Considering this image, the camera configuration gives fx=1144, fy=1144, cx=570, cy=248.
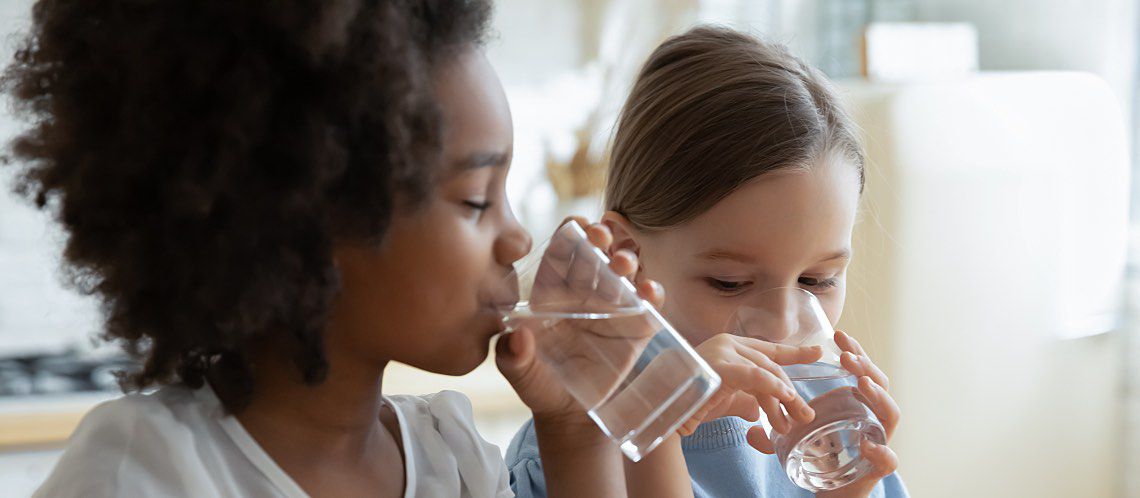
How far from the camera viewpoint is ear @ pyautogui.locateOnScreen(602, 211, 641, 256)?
48.8 inches

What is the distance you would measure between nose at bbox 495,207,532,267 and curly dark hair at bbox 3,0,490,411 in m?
0.08

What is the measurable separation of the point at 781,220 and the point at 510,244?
15.0 inches

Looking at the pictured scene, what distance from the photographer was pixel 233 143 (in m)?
0.72

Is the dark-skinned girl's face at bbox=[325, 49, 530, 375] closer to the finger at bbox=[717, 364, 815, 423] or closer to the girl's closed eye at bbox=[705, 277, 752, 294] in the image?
the finger at bbox=[717, 364, 815, 423]

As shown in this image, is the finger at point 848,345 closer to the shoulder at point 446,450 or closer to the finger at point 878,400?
the finger at point 878,400

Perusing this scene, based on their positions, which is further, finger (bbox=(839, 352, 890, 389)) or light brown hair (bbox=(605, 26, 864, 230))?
light brown hair (bbox=(605, 26, 864, 230))

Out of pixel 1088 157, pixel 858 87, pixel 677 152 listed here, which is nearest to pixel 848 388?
pixel 677 152

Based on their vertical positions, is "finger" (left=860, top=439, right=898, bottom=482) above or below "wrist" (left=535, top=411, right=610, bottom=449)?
below

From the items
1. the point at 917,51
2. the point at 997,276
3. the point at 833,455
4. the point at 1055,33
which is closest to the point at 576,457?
the point at 833,455

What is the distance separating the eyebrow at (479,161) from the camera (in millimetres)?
804

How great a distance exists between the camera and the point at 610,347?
0.83 metres

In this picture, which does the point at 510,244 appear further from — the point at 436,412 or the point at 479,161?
the point at 436,412

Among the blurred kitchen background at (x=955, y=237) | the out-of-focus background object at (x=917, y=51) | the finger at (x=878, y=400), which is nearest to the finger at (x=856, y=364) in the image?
the finger at (x=878, y=400)

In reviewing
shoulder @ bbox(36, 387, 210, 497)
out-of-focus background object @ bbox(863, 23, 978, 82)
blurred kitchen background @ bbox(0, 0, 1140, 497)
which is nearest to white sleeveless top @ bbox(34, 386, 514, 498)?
shoulder @ bbox(36, 387, 210, 497)
